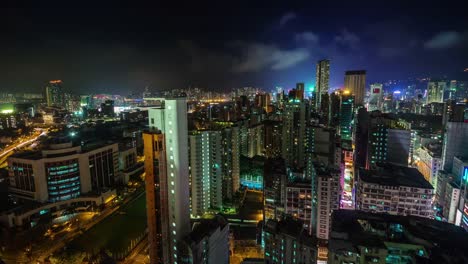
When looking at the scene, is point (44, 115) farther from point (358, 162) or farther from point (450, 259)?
point (450, 259)

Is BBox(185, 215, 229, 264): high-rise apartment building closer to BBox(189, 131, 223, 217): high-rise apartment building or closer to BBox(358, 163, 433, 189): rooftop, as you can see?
BBox(189, 131, 223, 217): high-rise apartment building

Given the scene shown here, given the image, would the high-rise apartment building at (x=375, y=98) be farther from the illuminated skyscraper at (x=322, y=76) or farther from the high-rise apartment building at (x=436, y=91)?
the illuminated skyscraper at (x=322, y=76)

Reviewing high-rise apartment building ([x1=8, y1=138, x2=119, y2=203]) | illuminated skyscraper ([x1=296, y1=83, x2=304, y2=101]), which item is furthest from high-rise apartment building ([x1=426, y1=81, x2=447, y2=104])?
high-rise apartment building ([x1=8, y1=138, x2=119, y2=203])

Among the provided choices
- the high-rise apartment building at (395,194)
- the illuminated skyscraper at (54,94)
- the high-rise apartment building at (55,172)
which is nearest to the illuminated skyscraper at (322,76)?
the high-rise apartment building at (395,194)

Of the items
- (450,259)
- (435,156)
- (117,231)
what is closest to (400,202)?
(450,259)

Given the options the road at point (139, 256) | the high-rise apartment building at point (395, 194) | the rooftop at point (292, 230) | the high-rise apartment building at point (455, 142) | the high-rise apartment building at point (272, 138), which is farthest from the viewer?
the high-rise apartment building at point (272, 138)

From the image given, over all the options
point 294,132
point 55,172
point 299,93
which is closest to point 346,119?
point 299,93
